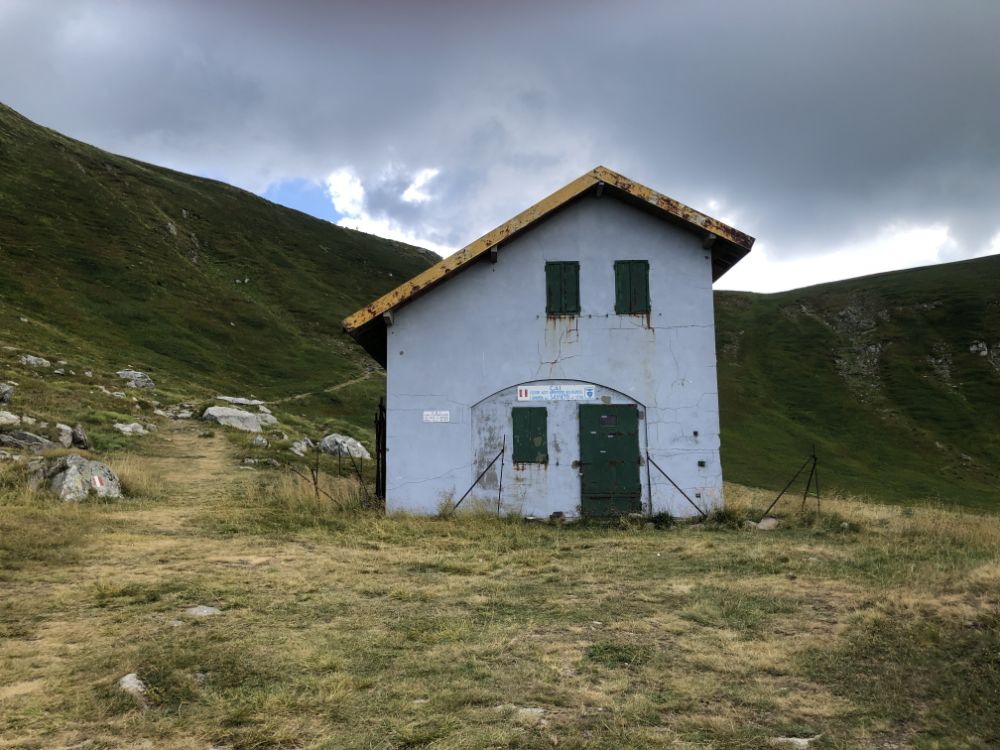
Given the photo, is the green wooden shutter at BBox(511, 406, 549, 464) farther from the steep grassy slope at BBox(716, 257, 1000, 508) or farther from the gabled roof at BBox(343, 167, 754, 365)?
the steep grassy slope at BBox(716, 257, 1000, 508)

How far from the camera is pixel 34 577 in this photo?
799 centimetres

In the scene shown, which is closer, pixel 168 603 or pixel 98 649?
pixel 98 649

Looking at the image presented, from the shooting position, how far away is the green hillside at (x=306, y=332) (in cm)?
4134

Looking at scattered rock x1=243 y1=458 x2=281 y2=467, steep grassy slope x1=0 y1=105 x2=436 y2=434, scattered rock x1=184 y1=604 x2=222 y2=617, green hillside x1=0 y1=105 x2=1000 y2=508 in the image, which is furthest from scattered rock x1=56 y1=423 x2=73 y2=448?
steep grassy slope x1=0 y1=105 x2=436 y2=434

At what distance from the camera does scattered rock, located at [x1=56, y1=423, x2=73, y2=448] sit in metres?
17.3

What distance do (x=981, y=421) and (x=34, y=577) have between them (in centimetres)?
7009

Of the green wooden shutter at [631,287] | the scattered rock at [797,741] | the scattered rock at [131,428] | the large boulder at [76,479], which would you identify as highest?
the green wooden shutter at [631,287]

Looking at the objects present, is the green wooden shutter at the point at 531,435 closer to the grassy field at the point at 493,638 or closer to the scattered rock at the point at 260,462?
the grassy field at the point at 493,638

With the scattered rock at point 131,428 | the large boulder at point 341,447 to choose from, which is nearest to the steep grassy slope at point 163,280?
the scattered rock at point 131,428

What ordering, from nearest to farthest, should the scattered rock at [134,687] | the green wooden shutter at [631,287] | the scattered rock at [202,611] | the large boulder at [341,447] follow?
the scattered rock at [134,687], the scattered rock at [202,611], the green wooden shutter at [631,287], the large boulder at [341,447]

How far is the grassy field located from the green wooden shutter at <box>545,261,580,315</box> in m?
4.80

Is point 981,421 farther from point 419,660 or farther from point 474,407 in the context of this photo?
point 419,660

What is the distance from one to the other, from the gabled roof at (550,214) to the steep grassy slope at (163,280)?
2637 centimetres

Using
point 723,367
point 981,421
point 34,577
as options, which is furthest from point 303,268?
A: point 34,577
